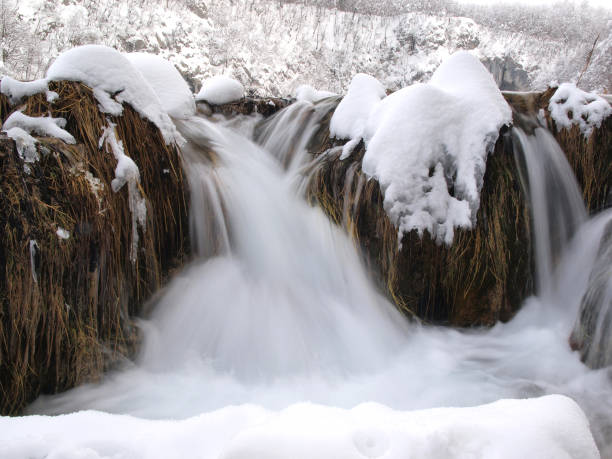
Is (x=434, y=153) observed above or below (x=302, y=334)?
above

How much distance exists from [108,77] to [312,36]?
83.4 feet

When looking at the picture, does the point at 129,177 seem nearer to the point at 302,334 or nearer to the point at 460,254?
the point at 302,334

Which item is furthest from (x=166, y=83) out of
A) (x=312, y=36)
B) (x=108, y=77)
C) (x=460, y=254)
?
(x=312, y=36)

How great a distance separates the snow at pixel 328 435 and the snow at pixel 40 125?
44.8 inches

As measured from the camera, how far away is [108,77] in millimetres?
1716

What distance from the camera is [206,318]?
1809 millimetres

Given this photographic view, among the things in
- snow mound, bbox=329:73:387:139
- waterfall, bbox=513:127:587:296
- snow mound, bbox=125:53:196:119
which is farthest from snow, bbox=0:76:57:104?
waterfall, bbox=513:127:587:296

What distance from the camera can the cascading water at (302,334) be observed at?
149cm

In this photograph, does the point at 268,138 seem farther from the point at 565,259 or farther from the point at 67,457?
the point at 67,457

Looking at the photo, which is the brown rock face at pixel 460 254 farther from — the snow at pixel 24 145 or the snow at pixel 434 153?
the snow at pixel 24 145

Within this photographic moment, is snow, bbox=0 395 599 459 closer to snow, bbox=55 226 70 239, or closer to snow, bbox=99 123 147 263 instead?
snow, bbox=55 226 70 239

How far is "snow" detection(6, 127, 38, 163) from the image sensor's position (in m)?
1.22

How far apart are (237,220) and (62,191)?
101 cm

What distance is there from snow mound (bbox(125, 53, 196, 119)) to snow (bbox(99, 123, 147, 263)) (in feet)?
4.54
